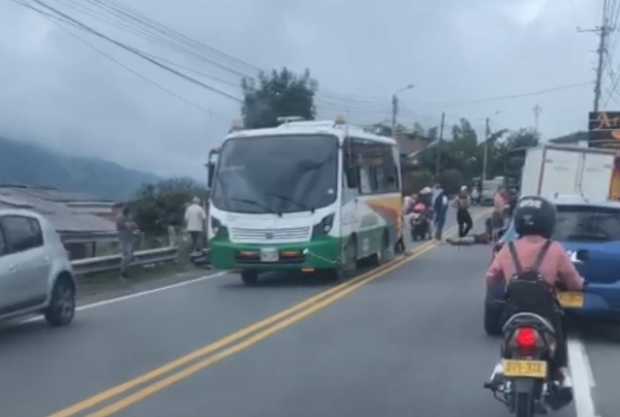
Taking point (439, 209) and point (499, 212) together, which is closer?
point (499, 212)

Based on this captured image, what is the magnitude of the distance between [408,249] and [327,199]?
13087 mm

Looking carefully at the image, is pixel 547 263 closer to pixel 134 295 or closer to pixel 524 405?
pixel 524 405

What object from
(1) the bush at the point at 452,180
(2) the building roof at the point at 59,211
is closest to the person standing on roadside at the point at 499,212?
(2) the building roof at the point at 59,211

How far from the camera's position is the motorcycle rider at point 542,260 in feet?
30.5

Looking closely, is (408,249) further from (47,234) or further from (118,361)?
(118,361)

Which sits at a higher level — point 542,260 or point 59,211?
point 542,260

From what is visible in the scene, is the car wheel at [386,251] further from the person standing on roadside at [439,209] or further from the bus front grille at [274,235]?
the person standing on roadside at [439,209]

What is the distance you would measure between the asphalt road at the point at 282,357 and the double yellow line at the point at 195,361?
1.8 inches

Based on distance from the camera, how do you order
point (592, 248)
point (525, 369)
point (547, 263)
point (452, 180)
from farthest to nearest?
1. point (452, 180)
2. point (592, 248)
3. point (547, 263)
4. point (525, 369)

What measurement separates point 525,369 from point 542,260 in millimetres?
951

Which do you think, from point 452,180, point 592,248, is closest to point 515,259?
point 592,248

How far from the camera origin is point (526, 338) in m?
8.90

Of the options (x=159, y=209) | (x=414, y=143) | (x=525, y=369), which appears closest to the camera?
(x=525, y=369)

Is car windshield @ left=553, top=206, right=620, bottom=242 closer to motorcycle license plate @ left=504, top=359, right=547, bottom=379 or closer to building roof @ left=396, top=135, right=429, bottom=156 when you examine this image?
motorcycle license plate @ left=504, top=359, right=547, bottom=379
